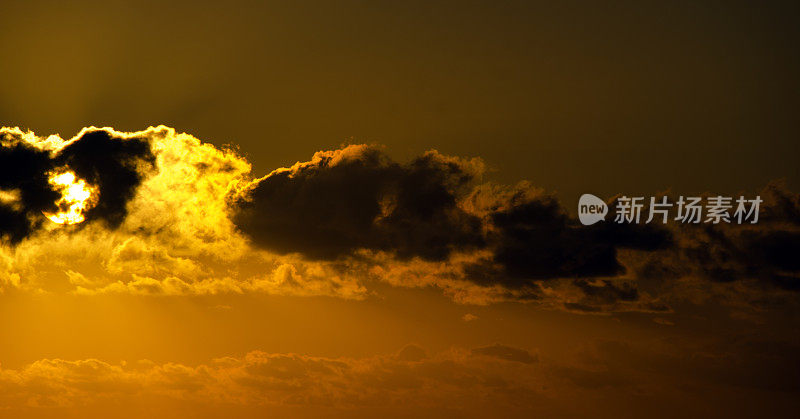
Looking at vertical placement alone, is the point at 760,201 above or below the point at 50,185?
above

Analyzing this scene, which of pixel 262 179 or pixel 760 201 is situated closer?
pixel 760 201

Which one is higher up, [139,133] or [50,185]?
[139,133]

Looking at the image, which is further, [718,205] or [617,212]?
[617,212]

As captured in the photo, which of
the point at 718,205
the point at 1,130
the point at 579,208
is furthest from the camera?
the point at 1,130

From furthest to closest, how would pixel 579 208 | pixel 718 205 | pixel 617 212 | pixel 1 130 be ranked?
pixel 1 130
pixel 579 208
pixel 617 212
pixel 718 205

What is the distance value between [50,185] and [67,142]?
20.7ft

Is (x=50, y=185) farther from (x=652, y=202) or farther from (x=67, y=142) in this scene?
(x=652, y=202)

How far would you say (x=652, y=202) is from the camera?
85375mm

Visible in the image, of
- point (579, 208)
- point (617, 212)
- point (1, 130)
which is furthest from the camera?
point (1, 130)

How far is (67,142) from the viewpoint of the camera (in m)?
100

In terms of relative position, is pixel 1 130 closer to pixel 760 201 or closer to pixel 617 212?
pixel 617 212

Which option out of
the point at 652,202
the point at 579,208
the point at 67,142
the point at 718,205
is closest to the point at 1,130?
the point at 67,142

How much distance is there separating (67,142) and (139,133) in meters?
9.75

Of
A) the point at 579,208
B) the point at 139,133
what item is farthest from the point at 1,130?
the point at 579,208
